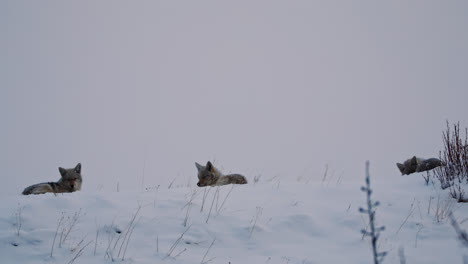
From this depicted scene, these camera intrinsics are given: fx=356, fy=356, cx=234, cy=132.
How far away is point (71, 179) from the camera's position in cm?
1182

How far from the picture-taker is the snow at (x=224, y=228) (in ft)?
13.5

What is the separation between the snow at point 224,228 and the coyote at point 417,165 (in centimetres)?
652

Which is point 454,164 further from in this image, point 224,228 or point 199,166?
point 199,166

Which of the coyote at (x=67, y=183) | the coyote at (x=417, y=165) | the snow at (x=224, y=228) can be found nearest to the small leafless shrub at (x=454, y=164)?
the snow at (x=224, y=228)

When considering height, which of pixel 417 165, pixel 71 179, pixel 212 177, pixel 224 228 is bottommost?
pixel 224 228

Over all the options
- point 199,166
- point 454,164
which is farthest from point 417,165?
point 199,166

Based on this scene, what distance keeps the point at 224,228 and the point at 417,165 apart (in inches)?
409

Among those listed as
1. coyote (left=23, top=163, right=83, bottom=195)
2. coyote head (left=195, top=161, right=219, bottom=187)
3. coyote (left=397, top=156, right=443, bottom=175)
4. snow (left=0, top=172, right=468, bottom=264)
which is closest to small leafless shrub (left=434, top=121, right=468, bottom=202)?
snow (left=0, top=172, right=468, bottom=264)

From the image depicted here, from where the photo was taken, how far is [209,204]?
225 inches

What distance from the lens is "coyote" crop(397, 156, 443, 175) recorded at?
39.7 feet

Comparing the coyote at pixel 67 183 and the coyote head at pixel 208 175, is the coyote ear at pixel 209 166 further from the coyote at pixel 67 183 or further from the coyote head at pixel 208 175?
the coyote at pixel 67 183

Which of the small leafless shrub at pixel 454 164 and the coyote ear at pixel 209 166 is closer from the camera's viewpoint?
the small leafless shrub at pixel 454 164

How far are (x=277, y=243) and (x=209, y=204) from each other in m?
1.45

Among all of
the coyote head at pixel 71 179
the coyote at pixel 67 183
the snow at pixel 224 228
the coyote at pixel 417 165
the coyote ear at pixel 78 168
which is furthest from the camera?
the coyote ear at pixel 78 168
